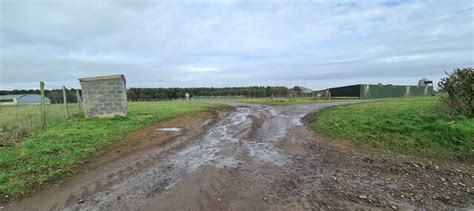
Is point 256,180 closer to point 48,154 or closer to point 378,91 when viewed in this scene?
point 48,154

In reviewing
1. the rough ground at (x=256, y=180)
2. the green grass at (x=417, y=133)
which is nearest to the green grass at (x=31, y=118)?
the rough ground at (x=256, y=180)

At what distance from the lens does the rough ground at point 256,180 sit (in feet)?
11.8

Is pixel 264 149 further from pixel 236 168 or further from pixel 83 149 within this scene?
pixel 83 149

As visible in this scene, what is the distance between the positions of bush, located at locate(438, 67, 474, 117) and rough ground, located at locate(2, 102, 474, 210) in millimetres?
4903

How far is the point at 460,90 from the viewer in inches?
356

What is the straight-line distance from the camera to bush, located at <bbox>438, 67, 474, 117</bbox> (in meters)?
8.77

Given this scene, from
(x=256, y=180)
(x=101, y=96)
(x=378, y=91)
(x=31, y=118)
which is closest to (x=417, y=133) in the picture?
(x=256, y=180)

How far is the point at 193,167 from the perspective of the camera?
5.15m

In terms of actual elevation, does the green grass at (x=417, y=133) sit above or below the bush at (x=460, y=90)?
below

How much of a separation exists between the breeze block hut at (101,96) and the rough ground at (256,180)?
6.57 m

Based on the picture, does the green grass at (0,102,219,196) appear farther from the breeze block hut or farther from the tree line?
the tree line

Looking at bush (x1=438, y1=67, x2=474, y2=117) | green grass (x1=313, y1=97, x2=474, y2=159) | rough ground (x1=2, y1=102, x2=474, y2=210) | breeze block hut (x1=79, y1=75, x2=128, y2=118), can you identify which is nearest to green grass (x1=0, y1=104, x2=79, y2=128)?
breeze block hut (x1=79, y1=75, x2=128, y2=118)

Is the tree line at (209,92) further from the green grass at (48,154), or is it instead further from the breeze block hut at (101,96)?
the green grass at (48,154)

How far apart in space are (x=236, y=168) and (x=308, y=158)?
169 centimetres
